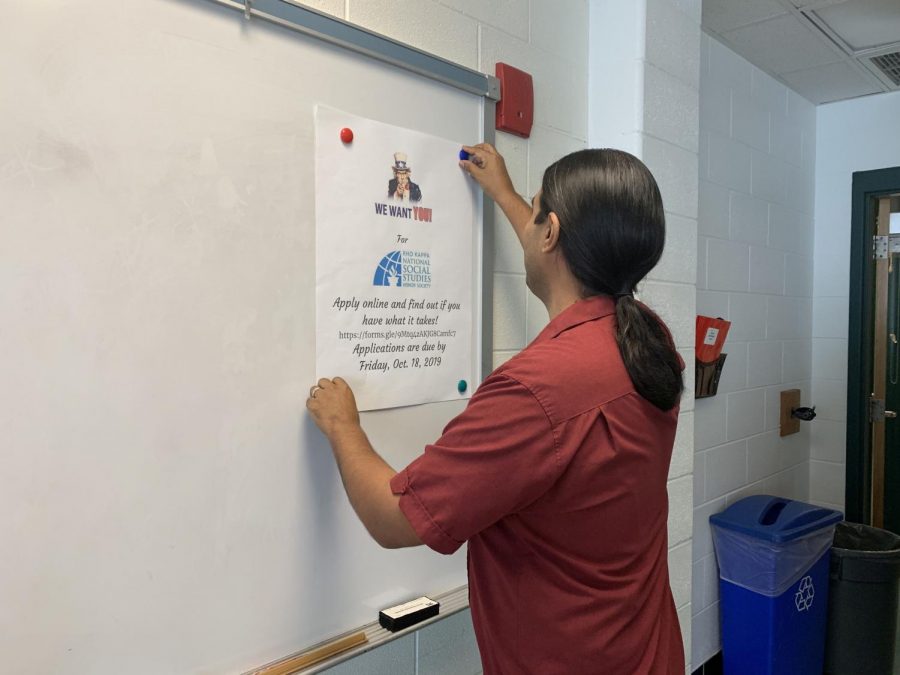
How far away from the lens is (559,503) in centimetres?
95

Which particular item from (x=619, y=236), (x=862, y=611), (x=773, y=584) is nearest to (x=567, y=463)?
(x=619, y=236)

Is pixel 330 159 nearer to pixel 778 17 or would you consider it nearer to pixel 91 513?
pixel 91 513

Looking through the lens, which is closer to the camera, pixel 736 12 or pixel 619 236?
pixel 619 236

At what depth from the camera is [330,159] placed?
1.18m

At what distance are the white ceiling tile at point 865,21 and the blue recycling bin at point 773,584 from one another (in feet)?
5.98

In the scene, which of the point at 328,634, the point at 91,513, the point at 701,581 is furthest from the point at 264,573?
the point at 701,581

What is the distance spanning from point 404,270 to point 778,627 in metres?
2.04

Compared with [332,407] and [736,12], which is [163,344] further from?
[736,12]

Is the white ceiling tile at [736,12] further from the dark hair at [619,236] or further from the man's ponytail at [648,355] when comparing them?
the man's ponytail at [648,355]

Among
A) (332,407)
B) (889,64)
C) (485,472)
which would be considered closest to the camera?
(485,472)

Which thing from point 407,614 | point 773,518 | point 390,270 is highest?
point 390,270

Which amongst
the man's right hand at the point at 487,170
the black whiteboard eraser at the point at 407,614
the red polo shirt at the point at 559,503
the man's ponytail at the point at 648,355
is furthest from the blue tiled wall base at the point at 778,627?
the man's right hand at the point at 487,170

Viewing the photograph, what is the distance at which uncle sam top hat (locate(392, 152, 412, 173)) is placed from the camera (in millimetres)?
1283

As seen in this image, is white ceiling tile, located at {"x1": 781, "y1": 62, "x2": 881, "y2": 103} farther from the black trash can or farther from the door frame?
the black trash can
